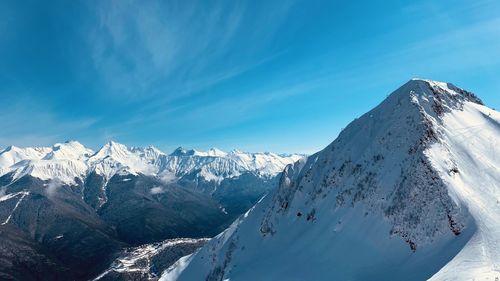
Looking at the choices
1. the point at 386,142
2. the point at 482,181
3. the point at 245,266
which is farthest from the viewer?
the point at 245,266

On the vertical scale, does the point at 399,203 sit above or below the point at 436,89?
below

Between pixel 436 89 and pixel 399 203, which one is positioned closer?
pixel 399 203

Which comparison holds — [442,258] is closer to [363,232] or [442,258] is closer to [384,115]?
[363,232]

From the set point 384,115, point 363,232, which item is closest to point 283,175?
point 384,115

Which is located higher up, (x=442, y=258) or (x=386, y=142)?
(x=386, y=142)

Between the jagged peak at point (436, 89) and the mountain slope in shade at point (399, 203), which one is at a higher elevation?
the jagged peak at point (436, 89)

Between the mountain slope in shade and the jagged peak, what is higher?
the jagged peak

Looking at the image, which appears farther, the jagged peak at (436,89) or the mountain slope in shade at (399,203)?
the jagged peak at (436,89)

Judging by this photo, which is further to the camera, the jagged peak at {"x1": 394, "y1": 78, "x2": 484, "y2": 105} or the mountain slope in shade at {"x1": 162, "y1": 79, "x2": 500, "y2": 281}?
the jagged peak at {"x1": 394, "y1": 78, "x2": 484, "y2": 105}
